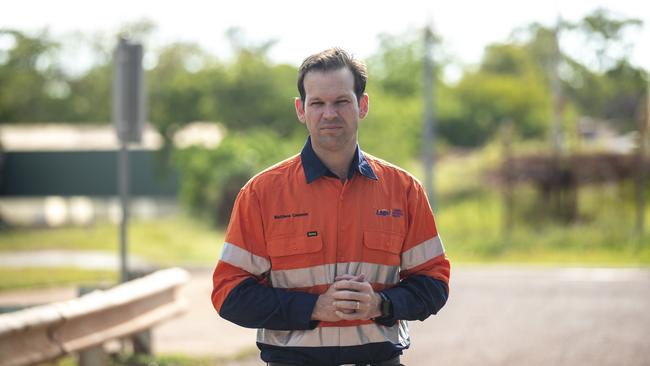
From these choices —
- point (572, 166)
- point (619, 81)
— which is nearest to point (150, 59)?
point (619, 81)

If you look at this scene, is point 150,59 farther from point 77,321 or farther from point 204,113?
point 77,321

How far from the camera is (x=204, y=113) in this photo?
131 feet

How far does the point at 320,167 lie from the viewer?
13.9 feet

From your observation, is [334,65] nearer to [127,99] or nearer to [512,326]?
[127,99]

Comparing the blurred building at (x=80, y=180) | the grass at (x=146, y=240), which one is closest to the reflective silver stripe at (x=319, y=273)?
the grass at (x=146, y=240)

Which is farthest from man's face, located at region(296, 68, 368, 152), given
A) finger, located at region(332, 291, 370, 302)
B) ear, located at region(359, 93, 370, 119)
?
finger, located at region(332, 291, 370, 302)

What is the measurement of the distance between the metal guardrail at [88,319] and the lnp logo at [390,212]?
130 inches

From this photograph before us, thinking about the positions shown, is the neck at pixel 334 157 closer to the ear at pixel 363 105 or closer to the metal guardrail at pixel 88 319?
the ear at pixel 363 105

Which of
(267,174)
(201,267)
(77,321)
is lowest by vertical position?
(201,267)

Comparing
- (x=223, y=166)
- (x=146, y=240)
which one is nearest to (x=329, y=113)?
(x=146, y=240)

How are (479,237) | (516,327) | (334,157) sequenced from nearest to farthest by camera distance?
(334,157)
(516,327)
(479,237)

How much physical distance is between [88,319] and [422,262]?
433 centimetres

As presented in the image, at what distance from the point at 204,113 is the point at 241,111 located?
1.24 m

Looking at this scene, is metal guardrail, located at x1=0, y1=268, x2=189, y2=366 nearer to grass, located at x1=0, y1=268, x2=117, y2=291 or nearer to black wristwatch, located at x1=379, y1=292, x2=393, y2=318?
black wristwatch, located at x1=379, y1=292, x2=393, y2=318
